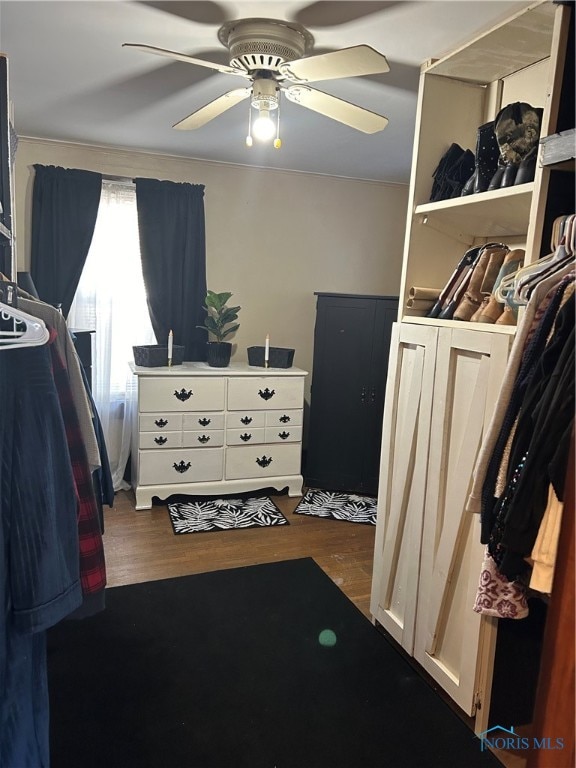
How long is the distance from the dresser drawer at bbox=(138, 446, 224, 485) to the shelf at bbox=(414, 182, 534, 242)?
2231 mm

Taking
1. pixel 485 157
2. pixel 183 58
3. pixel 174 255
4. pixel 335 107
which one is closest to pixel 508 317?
pixel 485 157

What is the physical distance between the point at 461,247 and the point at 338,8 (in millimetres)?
993

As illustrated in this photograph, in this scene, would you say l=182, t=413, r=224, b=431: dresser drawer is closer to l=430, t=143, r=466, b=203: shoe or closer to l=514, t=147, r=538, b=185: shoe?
l=430, t=143, r=466, b=203: shoe

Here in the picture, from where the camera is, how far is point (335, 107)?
214 cm

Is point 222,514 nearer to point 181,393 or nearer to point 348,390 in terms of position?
point 181,393

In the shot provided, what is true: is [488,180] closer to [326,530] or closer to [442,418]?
[442,418]

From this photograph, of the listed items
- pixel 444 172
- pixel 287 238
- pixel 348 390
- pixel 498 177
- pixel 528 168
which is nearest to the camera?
pixel 528 168

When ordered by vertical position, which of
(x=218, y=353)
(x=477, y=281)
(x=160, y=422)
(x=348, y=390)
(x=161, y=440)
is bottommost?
(x=161, y=440)

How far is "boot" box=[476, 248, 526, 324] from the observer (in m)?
1.82

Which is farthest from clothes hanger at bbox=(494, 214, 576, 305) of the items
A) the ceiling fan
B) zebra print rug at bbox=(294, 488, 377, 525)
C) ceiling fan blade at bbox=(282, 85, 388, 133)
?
zebra print rug at bbox=(294, 488, 377, 525)

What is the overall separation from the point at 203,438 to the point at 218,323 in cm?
85

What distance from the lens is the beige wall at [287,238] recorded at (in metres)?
4.13

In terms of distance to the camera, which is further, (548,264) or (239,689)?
(239,689)

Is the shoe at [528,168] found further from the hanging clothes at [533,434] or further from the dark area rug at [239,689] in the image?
the dark area rug at [239,689]
